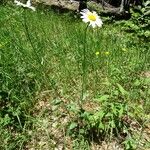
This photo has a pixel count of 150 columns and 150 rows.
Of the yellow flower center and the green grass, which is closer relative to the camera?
the yellow flower center

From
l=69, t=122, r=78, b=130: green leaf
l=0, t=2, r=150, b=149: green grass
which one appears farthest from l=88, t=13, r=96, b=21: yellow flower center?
l=69, t=122, r=78, b=130: green leaf

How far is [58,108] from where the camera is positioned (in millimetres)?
4039

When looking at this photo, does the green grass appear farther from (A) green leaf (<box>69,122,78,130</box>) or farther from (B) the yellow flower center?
(B) the yellow flower center

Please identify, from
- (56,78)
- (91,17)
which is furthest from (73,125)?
(56,78)

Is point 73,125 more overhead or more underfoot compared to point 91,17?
more underfoot

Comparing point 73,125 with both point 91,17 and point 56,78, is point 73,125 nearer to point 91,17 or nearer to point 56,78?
point 91,17

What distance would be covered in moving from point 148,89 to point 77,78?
1.00 metres

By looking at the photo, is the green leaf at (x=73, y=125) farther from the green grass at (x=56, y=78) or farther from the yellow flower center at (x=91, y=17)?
the yellow flower center at (x=91, y=17)

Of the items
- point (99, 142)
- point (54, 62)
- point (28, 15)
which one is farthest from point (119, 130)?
point (28, 15)

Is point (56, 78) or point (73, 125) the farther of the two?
point (56, 78)

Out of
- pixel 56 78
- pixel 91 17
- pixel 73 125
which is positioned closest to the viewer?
Answer: pixel 91 17

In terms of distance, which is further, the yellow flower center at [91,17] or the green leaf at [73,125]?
the green leaf at [73,125]

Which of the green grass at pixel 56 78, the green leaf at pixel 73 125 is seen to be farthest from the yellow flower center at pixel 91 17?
the green leaf at pixel 73 125

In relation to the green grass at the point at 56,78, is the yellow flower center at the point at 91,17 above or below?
above
